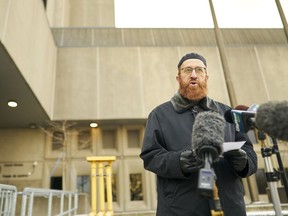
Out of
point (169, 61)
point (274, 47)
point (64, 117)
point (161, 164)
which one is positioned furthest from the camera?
point (274, 47)

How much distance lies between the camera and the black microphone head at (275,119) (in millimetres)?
782

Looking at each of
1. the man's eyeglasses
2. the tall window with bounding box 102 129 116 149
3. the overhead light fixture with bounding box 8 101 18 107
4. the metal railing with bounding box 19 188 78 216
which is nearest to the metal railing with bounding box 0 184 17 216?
the metal railing with bounding box 19 188 78 216

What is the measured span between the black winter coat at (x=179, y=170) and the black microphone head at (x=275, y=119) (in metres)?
0.61

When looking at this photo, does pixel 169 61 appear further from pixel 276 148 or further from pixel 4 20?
pixel 276 148

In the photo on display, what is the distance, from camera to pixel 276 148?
4.22 ft

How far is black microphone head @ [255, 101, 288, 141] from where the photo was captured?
782 millimetres

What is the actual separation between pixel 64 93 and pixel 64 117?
3.07ft

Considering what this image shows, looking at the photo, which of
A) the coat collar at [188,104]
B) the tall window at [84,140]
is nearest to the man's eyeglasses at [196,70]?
the coat collar at [188,104]

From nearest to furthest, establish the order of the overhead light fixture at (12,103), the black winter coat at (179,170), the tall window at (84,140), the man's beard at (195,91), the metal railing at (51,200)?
the black winter coat at (179,170) → the man's beard at (195,91) → the metal railing at (51,200) → the overhead light fixture at (12,103) → the tall window at (84,140)

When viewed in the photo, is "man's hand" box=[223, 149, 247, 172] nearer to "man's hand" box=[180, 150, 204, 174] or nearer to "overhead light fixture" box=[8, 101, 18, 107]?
"man's hand" box=[180, 150, 204, 174]

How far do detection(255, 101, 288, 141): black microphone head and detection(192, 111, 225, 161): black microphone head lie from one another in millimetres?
192

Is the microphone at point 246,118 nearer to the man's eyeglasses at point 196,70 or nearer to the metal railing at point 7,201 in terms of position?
the man's eyeglasses at point 196,70

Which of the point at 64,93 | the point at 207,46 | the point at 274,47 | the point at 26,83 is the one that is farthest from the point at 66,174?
the point at 274,47

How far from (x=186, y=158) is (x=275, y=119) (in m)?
0.59
